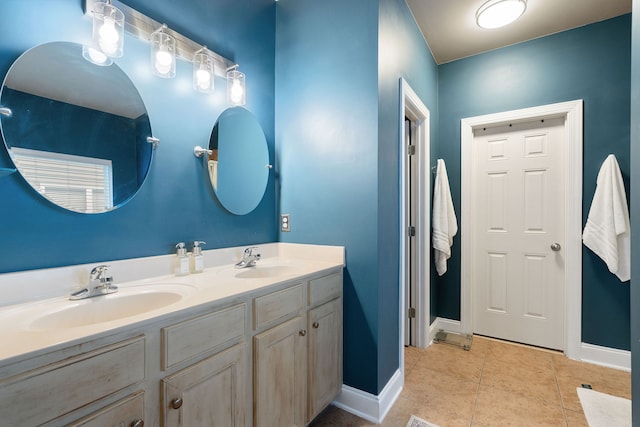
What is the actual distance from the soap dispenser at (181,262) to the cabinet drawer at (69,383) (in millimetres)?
610

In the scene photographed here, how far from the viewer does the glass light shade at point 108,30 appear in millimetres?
1154

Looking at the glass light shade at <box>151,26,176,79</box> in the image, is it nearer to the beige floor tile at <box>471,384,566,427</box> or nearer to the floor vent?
the beige floor tile at <box>471,384,566,427</box>

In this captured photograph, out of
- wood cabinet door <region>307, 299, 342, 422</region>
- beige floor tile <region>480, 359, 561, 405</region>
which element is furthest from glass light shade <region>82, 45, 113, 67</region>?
beige floor tile <region>480, 359, 561, 405</region>

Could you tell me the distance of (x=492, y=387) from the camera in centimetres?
190

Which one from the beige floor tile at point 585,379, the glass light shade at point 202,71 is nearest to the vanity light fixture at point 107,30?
the glass light shade at point 202,71

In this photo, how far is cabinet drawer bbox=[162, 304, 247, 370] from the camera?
2.83 ft

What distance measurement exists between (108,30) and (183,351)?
4.30 feet

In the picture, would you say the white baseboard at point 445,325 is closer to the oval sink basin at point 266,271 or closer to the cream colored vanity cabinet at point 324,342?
the cream colored vanity cabinet at point 324,342

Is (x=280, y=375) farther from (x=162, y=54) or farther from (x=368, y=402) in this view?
(x=162, y=54)

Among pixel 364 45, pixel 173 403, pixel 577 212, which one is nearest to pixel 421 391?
pixel 173 403

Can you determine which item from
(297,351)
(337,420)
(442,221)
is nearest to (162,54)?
(297,351)

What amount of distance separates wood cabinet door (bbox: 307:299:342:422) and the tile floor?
0.64 feet

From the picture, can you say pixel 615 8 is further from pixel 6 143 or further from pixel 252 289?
pixel 6 143

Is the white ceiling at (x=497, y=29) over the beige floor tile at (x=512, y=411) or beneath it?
over
